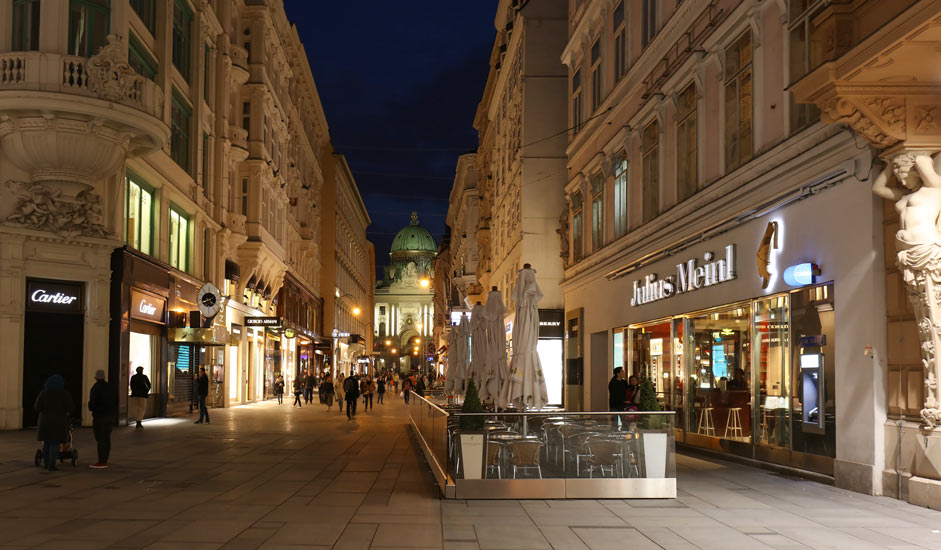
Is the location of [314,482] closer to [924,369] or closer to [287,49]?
[924,369]

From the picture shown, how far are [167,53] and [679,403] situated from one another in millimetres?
19808

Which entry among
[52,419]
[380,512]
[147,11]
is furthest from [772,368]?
[147,11]

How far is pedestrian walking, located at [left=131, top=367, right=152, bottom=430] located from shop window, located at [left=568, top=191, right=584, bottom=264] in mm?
15205

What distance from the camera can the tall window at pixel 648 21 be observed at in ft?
77.9

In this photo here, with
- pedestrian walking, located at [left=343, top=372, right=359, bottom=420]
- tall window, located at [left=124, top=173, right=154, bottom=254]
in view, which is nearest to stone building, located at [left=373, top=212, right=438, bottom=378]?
pedestrian walking, located at [left=343, top=372, right=359, bottom=420]

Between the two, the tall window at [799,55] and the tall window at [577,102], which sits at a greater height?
the tall window at [577,102]

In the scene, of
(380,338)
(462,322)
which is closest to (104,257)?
(462,322)

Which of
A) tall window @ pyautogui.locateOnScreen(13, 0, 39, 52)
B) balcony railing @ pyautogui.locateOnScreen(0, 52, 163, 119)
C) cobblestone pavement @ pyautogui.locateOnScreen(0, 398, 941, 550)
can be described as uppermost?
tall window @ pyautogui.locateOnScreen(13, 0, 39, 52)

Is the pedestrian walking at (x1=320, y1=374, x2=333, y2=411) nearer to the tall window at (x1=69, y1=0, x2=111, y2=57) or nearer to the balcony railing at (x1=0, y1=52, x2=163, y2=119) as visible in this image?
the balcony railing at (x1=0, y1=52, x2=163, y2=119)

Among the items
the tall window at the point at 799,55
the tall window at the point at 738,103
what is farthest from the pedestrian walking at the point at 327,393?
the tall window at the point at 799,55

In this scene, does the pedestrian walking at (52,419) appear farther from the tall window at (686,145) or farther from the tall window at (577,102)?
the tall window at (577,102)

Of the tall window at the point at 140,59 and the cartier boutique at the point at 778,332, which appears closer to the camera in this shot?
the cartier boutique at the point at 778,332

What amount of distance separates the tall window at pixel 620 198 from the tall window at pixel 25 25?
1601cm

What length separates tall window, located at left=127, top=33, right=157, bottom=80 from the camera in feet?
87.4
